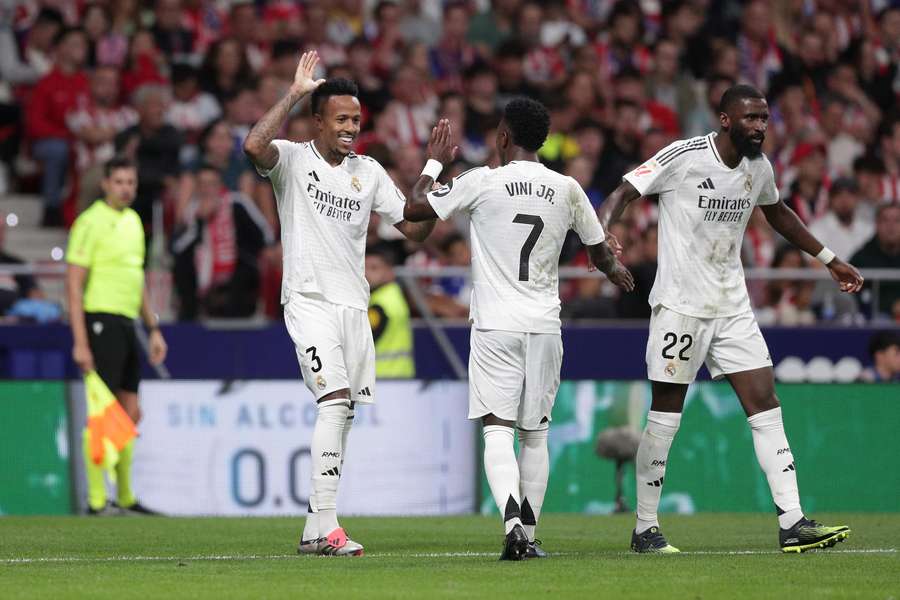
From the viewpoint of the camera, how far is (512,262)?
8.85m

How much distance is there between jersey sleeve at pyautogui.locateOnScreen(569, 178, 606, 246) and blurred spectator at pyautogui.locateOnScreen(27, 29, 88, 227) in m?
9.72

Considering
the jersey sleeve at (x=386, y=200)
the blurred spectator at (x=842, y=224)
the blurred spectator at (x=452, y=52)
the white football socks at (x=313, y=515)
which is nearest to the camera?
the white football socks at (x=313, y=515)

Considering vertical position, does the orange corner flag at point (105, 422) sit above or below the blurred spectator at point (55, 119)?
below

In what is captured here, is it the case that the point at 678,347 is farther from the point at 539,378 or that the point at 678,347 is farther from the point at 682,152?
the point at 682,152

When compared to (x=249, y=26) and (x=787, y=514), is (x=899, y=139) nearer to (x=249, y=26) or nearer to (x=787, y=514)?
(x=249, y=26)

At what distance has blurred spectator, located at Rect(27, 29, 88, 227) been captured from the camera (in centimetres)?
1738

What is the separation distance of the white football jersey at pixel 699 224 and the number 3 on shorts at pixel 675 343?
0.46 ft

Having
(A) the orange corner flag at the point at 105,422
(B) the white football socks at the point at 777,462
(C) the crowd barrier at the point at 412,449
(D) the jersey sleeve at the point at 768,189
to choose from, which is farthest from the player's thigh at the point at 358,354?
(C) the crowd barrier at the point at 412,449

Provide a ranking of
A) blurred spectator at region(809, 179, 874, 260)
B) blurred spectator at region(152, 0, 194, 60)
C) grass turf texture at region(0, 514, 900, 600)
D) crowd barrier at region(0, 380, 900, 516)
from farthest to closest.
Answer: blurred spectator at region(152, 0, 194, 60), blurred spectator at region(809, 179, 874, 260), crowd barrier at region(0, 380, 900, 516), grass turf texture at region(0, 514, 900, 600)

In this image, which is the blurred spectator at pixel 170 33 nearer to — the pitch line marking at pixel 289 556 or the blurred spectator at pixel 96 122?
the blurred spectator at pixel 96 122

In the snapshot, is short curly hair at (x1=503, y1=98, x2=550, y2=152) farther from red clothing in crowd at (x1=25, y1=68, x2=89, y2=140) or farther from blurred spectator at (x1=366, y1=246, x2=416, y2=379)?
red clothing in crowd at (x1=25, y1=68, x2=89, y2=140)

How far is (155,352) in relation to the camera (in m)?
12.9

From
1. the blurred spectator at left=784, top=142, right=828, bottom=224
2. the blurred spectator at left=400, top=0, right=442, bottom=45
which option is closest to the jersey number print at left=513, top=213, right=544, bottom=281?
the blurred spectator at left=784, top=142, right=828, bottom=224

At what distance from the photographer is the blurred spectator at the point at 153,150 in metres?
16.6
